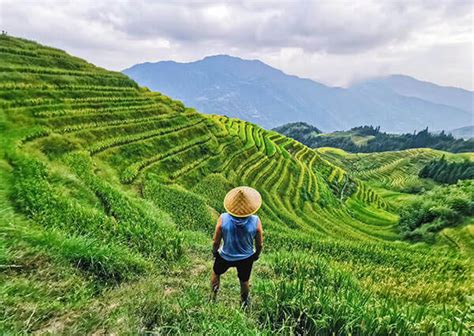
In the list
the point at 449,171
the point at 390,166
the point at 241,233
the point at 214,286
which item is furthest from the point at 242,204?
the point at 390,166

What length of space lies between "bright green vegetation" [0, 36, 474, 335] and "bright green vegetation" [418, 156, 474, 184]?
5388 cm

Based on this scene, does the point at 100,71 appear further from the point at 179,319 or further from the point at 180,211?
the point at 179,319

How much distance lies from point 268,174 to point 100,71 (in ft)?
79.0

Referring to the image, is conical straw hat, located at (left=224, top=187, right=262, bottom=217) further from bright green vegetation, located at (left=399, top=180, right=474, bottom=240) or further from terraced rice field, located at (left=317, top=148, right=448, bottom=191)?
terraced rice field, located at (left=317, top=148, right=448, bottom=191)

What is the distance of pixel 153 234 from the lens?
912 cm

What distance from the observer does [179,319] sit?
13.1ft

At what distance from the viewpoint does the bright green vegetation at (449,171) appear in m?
86.5

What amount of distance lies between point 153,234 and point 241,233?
470 cm

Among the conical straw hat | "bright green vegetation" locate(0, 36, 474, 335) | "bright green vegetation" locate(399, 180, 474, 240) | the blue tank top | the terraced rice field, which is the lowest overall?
the terraced rice field

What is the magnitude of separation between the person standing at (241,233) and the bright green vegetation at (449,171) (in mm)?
98039

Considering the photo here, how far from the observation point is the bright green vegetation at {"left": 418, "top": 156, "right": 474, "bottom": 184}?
86.5m

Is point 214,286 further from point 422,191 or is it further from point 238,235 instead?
point 422,191

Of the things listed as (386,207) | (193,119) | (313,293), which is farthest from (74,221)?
(386,207)

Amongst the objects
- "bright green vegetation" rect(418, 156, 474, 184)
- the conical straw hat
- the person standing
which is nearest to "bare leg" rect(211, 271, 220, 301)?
the person standing
